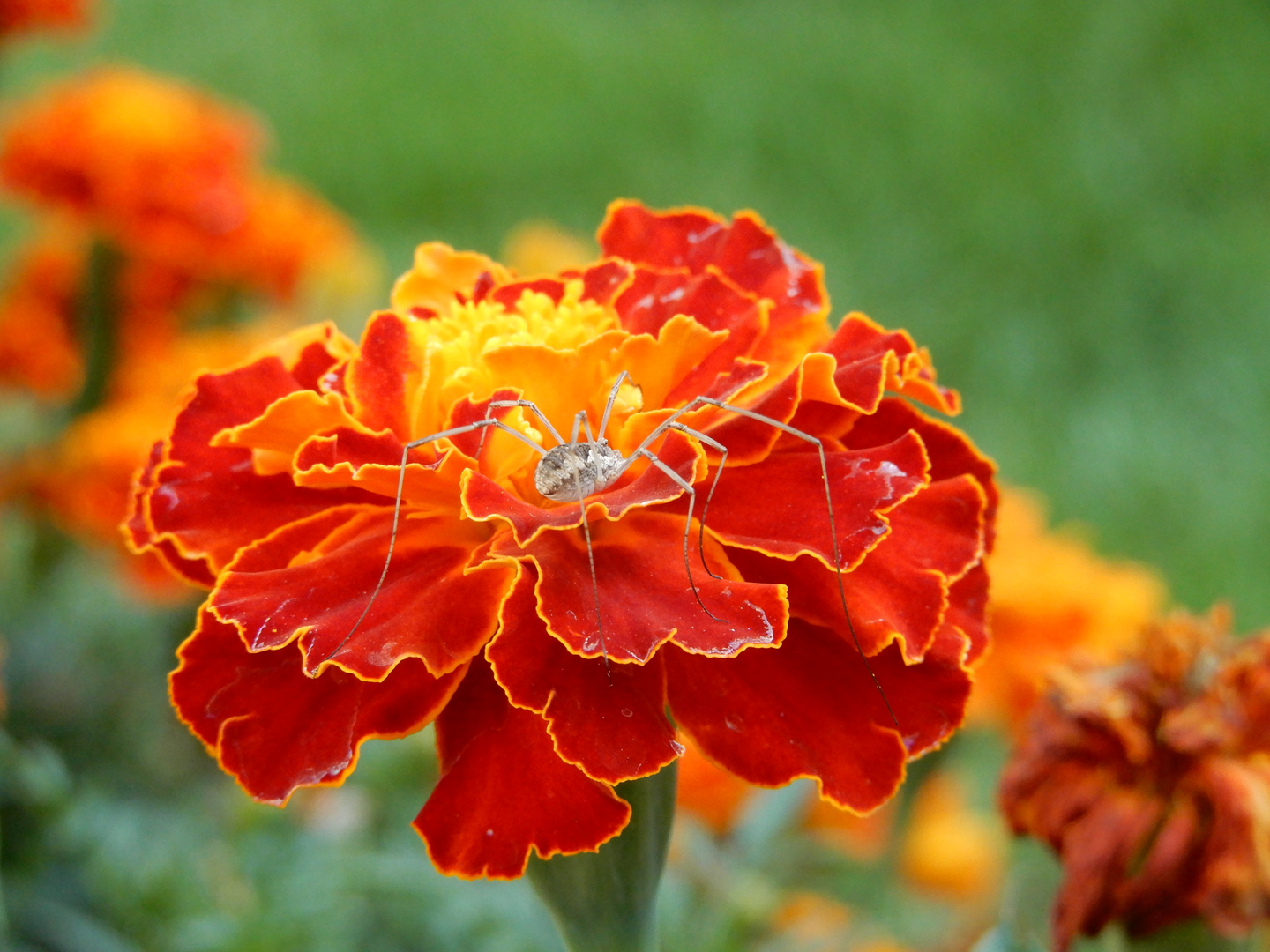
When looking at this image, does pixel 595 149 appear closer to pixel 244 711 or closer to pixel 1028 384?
pixel 1028 384

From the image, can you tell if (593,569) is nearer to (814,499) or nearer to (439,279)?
(814,499)

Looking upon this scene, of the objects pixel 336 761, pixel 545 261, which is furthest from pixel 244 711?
pixel 545 261

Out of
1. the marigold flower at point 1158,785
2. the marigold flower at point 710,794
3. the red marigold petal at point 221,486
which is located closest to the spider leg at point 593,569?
the red marigold petal at point 221,486

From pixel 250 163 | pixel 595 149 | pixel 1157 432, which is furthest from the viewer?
pixel 595 149

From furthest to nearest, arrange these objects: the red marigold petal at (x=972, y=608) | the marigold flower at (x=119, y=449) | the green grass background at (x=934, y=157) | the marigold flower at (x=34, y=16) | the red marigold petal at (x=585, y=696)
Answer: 1. the green grass background at (x=934, y=157)
2. the marigold flower at (x=34, y=16)
3. the marigold flower at (x=119, y=449)
4. the red marigold petal at (x=972, y=608)
5. the red marigold petal at (x=585, y=696)

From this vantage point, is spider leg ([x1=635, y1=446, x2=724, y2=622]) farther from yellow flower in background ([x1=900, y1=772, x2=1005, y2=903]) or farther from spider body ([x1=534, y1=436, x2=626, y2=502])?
yellow flower in background ([x1=900, y1=772, x2=1005, y2=903])

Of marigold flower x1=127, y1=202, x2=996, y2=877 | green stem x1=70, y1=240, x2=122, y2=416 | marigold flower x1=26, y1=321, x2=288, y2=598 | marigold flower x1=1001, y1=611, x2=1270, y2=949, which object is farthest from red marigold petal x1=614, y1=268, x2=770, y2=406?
green stem x1=70, y1=240, x2=122, y2=416

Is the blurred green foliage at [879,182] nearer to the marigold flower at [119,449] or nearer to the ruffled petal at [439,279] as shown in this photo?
the marigold flower at [119,449]

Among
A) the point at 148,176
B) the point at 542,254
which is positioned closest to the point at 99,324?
the point at 148,176

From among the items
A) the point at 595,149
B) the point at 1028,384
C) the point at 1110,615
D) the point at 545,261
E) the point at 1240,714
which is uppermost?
the point at 1240,714
